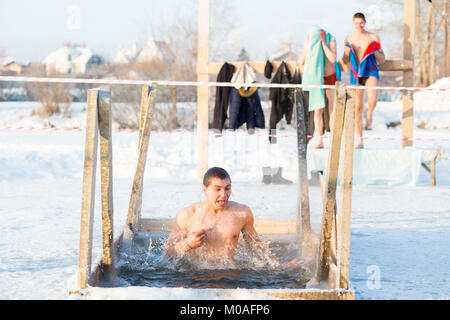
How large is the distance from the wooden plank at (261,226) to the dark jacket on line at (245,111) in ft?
11.1

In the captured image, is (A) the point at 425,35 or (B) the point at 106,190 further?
(A) the point at 425,35

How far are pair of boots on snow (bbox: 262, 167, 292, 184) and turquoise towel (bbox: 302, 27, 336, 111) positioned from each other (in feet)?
4.11

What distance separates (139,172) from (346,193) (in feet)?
5.78

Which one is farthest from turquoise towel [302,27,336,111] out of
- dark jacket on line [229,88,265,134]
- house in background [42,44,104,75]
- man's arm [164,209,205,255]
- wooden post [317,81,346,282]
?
house in background [42,44,104,75]

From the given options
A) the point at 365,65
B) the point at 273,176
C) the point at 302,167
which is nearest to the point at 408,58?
the point at 365,65

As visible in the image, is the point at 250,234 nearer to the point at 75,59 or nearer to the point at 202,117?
the point at 202,117

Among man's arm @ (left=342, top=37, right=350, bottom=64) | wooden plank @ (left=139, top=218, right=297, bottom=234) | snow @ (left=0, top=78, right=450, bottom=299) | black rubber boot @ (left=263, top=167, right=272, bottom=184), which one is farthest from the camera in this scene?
black rubber boot @ (left=263, top=167, right=272, bottom=184)

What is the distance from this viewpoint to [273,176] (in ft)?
28.0

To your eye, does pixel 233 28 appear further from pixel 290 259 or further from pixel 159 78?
pixel 290 259

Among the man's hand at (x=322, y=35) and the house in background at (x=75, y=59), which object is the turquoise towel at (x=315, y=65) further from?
the house in background at (x=75, y=59)

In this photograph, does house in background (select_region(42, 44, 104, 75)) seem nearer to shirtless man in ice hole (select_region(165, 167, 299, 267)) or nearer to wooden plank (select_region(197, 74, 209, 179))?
wooden plank (select_region(197, 74, 209, 179))

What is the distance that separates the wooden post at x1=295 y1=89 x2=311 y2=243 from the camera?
14.2ft
